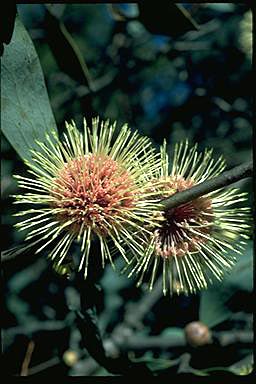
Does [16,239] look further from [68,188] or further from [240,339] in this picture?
[68,188]

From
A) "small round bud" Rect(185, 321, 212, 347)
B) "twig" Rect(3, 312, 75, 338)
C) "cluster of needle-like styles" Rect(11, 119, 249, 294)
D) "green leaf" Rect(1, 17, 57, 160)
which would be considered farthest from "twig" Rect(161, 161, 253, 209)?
"twig" Rect(3, 312, 75, 338)

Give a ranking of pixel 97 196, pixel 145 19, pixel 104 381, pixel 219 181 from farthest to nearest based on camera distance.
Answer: pixel 145 19, pixel 104 381, pixel 97 196, pixel 219 181

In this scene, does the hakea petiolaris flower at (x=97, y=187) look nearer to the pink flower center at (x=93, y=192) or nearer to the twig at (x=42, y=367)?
the pink flower center at (x=93, y=192)

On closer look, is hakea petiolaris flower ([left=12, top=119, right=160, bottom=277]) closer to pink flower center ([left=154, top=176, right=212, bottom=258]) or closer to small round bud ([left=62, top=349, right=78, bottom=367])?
pink flower center ([left=154, top=176, right=212, bottom=258])

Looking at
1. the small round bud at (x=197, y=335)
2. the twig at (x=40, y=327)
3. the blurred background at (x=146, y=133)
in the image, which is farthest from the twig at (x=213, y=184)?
the twig at (x=40, y=327)

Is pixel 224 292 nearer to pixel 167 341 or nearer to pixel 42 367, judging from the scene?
pixel 167 341

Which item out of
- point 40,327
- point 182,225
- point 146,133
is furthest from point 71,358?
point 182,225

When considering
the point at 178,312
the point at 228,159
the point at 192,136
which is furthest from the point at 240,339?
the point at 192,136
